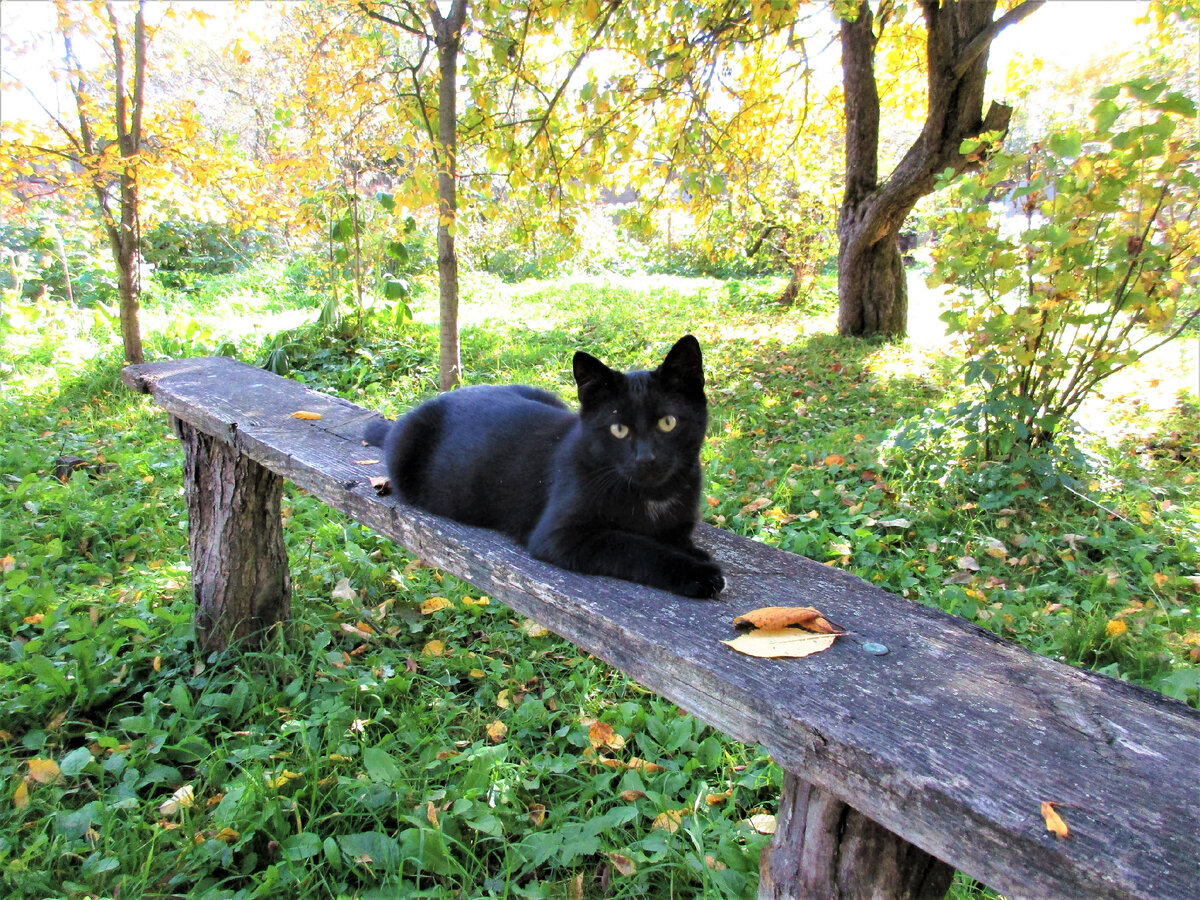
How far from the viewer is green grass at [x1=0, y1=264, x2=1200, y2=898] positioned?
1.87 metres

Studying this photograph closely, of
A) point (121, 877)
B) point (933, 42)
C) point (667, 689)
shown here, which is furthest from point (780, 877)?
point (933, 42)

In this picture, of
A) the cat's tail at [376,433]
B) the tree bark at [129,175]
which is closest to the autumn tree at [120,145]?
the tree bark at [129,175]

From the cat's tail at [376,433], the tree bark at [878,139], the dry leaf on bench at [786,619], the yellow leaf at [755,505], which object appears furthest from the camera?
the tree bark at [878,139]

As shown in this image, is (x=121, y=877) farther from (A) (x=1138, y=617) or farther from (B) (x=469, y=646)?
(A) (x=1138, y=617)

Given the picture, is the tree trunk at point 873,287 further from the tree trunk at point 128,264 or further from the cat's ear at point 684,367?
the tree trunk at point 128,264

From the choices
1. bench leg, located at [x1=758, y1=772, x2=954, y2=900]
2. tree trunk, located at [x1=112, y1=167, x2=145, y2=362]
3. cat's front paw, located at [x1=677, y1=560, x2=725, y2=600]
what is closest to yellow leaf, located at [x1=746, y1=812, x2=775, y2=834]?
bench leg, located at [x1=758, y1=772, x2=954, y2=900]

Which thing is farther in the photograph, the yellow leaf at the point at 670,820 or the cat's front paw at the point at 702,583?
the yellow leaf at the point at 670,820

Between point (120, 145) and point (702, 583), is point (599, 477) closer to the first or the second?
point (702, 583)

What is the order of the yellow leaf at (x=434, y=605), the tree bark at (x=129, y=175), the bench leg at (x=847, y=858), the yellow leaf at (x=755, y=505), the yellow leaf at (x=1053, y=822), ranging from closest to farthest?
the yellow leaf at (x=1053, y=822) < the bench leg at (x=847, y=858) < the yellow leaf at (x=434, y=605) < the yellow leaf at (x=755, y=505) < the tree bark at (x=129, y=175)

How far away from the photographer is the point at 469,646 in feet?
9.67

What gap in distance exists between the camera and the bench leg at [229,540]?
2.86 m

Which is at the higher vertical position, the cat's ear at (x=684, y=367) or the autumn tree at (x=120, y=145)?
the autumn tree at (x=120, y=145)

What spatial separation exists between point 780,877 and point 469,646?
186 centimetres

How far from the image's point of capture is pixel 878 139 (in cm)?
731
